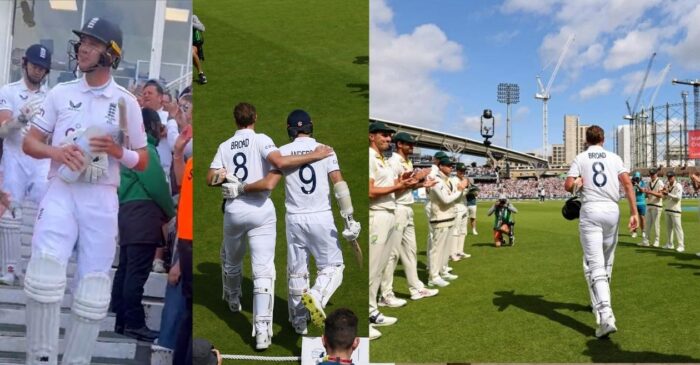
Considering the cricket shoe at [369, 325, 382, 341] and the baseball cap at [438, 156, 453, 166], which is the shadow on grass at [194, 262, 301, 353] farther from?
the baseball cap at [438, 156, 453, 166]

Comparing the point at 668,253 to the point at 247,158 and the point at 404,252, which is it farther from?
the point at 247,158

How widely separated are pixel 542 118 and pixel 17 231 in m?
4.32

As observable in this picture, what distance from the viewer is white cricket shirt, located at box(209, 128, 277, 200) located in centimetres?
452

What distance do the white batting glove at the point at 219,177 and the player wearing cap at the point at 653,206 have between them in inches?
142

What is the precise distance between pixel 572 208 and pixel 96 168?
12.1 feet

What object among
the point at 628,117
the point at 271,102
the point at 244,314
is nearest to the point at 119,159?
the point at 271,102

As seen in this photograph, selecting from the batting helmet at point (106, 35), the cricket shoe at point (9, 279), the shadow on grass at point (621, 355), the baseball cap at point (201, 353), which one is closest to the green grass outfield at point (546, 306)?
the shadow on grass at point (621, 355)

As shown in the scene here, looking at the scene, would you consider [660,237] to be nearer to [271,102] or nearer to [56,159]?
[271,102]

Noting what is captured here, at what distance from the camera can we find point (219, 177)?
4512 millimetres

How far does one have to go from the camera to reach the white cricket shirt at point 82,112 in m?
3.97

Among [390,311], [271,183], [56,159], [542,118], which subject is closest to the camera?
[56,159]

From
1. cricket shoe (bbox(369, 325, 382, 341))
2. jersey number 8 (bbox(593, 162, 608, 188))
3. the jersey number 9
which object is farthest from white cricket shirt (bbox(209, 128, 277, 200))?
jersey number 8 (bbox(593, 162, 608, 188))

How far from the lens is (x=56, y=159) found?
3967mm

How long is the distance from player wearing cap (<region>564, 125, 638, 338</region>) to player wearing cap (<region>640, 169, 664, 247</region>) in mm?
506
